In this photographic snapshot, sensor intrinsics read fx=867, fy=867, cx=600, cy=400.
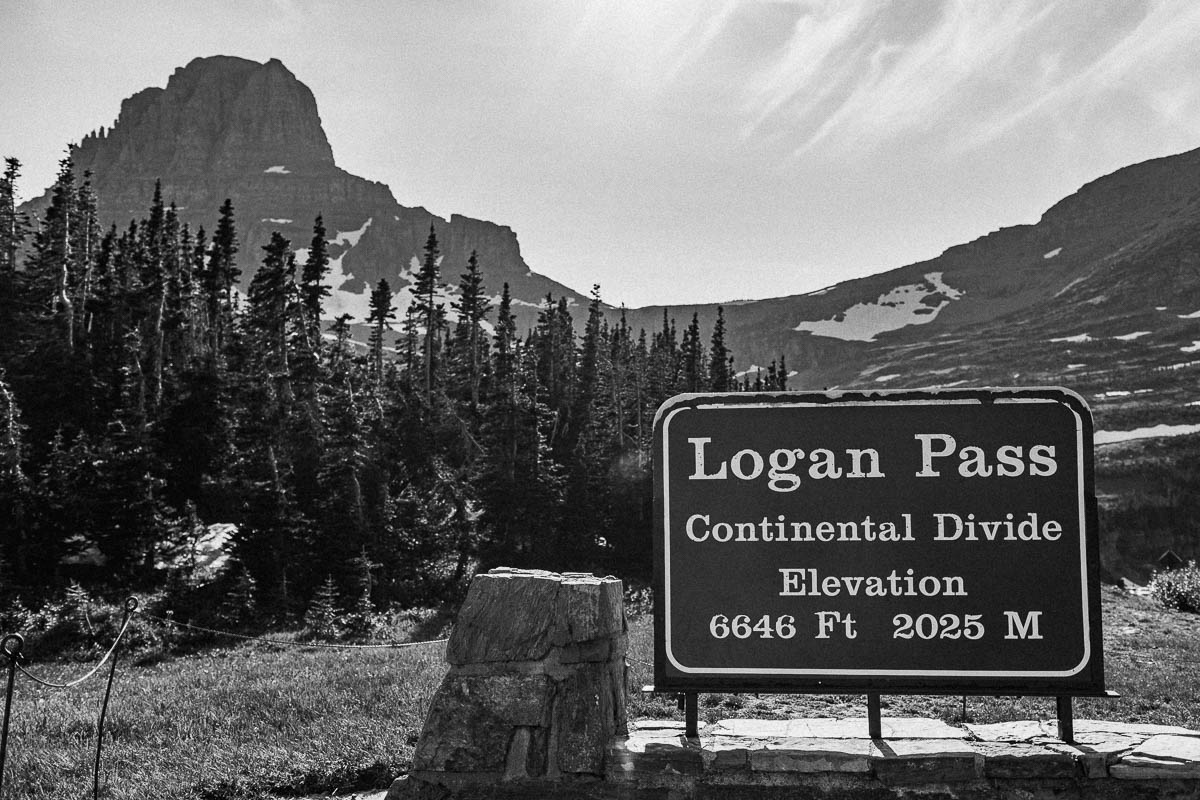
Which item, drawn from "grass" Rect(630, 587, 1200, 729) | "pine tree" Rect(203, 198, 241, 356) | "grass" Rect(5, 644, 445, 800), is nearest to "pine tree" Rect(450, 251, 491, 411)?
"pine tree" Rect(203, 198, 241, 356)

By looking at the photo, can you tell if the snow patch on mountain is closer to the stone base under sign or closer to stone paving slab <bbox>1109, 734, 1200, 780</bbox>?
stone paving slab <bbox>1109, 734, 1200, 780</bbox>

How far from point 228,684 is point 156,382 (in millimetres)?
33688

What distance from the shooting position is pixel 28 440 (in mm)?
34281

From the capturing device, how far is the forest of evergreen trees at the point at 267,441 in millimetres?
30922

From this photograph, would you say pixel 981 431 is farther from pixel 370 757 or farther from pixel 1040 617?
pixel 370 757

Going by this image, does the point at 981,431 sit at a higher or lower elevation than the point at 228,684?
higher

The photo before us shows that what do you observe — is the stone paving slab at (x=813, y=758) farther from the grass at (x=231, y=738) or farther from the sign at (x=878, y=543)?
the grass at (x=231, y=738)

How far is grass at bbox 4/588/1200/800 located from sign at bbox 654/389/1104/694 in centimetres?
319

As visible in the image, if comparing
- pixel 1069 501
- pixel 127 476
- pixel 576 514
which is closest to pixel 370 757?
pixel 1069 501

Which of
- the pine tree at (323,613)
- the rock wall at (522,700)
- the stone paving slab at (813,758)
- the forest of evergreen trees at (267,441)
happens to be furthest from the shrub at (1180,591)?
the rock wall at (522,700)

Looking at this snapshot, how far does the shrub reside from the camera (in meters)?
27.7

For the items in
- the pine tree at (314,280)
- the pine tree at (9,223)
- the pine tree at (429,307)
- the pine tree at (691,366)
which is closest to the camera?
the pine tree at (314,280)

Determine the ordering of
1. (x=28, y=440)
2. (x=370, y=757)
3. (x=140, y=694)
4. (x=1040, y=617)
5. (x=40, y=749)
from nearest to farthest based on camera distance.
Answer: (x=1040, y=617)
(x=370, y=757)
(x=40, y=749)
(x=140, y=694)
(x=28, y=440)

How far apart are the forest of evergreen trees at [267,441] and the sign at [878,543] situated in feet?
91.8
